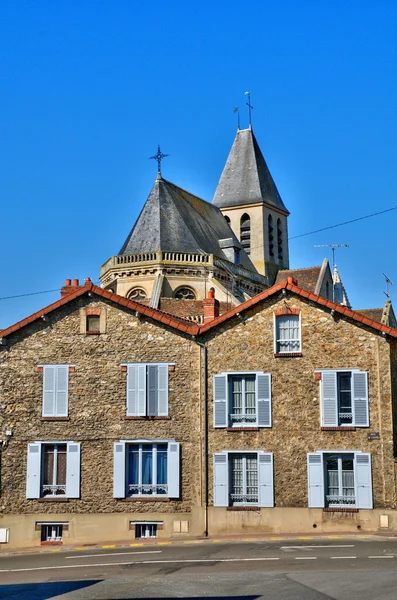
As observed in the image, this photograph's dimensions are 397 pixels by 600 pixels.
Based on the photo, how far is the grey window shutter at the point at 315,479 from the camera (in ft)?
72.8

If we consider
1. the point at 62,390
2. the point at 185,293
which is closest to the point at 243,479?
the point at 62,390

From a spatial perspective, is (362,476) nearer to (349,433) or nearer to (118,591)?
(349,433)

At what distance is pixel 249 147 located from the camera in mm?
68688

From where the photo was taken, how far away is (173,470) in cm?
2316

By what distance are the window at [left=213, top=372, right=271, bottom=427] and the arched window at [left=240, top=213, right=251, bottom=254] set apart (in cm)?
4324

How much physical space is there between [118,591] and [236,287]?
119 feet

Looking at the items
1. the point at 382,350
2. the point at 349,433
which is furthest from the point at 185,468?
the point at 382,350

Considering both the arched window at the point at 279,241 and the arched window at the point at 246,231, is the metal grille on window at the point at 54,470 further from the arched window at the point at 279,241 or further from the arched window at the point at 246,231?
the arched window at the point at 279,241

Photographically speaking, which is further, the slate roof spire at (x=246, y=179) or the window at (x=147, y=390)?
the slate roof spire at (x=246, y=179)

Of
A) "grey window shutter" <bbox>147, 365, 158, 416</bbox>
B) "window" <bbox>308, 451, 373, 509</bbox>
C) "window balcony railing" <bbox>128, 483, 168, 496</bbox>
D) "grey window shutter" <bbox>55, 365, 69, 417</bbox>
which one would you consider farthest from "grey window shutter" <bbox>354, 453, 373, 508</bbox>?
"grey window shutter" <bbox>55, 365, 69, 417</bbox>

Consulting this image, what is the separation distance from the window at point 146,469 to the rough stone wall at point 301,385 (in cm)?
106

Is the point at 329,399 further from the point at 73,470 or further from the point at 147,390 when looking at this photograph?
the point at 73,470

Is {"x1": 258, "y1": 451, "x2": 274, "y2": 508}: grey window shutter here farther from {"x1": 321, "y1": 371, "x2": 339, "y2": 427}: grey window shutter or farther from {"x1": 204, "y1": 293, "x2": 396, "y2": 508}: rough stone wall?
{"x1": 321, "y1": 371, "x2": 339, "y2": 427}: grey window shutter

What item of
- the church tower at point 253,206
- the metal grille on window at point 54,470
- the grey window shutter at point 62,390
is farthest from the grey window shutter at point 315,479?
the church tower at point 253,206
